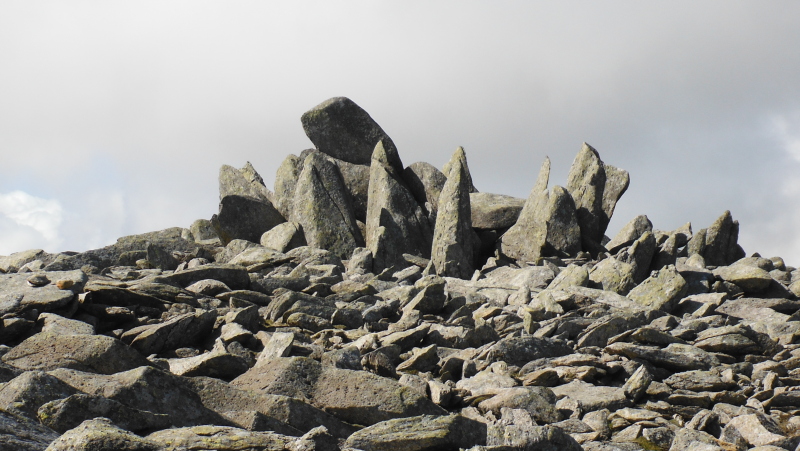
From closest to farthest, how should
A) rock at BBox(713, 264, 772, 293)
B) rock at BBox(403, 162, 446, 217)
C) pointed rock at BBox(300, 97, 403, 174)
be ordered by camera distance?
rock at BBox(713, 264, 772, 293), rock at BBox(403, 162, 446, 217), pointed rock at BBox(300, 97, 403, 174)

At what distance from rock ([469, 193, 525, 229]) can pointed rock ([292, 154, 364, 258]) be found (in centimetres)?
471

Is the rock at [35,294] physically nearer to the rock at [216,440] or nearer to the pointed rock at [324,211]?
the rock at [216,440]

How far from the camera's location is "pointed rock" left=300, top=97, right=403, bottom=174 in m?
35.0

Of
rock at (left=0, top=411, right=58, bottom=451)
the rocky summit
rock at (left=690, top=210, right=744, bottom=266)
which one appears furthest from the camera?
rock at (left=690, top=210, right=744, bottom=266)

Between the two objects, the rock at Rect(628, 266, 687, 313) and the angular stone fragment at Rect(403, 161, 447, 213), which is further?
the angular stone fragment at Rect(403, 161, 447, 213)

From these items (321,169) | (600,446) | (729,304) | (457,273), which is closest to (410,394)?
(600,446)

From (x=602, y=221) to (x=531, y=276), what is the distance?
968 centimetres

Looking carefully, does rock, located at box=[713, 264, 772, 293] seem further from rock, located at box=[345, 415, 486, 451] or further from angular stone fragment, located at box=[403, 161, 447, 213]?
rock, located at box=[345, 415, 486, 451]

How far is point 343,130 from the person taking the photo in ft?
115

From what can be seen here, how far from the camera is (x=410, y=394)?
9.67 metres

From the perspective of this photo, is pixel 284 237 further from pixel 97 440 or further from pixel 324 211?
pixel 97 440

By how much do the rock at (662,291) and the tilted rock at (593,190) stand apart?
339 inches

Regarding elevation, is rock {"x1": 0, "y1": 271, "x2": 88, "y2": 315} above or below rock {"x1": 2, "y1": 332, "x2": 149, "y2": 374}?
above

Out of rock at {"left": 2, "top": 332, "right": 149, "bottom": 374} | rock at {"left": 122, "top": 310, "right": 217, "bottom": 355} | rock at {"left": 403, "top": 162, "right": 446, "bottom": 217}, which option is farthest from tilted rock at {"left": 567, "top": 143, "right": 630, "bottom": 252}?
rock at {"left": 2, "top": 332, "right": 149, "bottom": 374}
